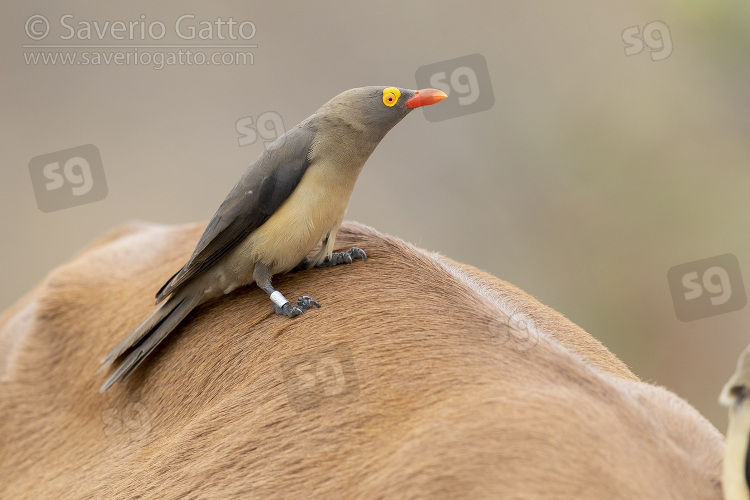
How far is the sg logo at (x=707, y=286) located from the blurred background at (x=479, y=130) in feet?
4.71

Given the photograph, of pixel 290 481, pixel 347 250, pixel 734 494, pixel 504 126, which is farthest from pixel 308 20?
pixel 734 494

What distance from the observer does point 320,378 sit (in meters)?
1.93

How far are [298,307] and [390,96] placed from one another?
616 mm

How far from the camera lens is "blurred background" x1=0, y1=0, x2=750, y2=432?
5547 mm

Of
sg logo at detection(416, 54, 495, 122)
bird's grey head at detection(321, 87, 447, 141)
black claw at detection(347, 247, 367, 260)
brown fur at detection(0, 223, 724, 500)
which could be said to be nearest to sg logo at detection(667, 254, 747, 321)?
brown fur at detection(0, 223, 724, 500)

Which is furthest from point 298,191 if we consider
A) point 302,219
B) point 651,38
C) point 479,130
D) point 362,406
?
point 479,130

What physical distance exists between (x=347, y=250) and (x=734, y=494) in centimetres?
130

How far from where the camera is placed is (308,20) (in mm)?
6422

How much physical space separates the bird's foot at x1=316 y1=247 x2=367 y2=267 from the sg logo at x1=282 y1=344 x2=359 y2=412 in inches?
15.1

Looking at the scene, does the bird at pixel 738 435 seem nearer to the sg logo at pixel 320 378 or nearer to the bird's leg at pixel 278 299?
the sg logo at pixel 320 378

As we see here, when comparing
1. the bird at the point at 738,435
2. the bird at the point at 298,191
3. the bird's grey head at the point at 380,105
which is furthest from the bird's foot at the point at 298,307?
the bird at the point at 738,435

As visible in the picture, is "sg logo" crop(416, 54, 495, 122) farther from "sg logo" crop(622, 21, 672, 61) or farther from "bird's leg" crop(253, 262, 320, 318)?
"bird's leg" crop(253, 262, 320, 318)

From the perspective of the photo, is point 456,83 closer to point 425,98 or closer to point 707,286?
point 707,286

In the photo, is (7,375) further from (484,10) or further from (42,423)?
(484,10)
